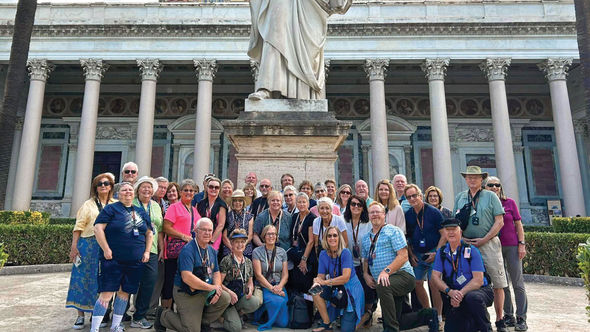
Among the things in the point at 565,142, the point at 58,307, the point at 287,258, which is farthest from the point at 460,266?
the point at 565,142

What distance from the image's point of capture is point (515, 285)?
530 cm

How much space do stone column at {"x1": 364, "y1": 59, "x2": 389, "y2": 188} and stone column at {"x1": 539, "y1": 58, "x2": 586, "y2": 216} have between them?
9.86m

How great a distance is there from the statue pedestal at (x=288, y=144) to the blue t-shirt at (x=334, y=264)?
1940 millimetres

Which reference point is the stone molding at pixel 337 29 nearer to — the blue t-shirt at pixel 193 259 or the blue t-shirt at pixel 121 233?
the blue t-shirt at pixel 121 233

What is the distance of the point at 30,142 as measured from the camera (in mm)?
23328

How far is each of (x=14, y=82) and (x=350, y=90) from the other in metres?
20.9

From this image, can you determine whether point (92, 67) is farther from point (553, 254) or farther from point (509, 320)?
point (509, 320)

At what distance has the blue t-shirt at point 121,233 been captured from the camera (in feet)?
14.6

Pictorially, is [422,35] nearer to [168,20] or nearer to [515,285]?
[168,20]

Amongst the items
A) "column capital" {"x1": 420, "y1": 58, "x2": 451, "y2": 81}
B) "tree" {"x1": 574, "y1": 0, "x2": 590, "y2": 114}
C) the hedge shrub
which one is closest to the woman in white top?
"tree" {"x1": 574, "y1": 0, "x2": 590, "y2": 114}

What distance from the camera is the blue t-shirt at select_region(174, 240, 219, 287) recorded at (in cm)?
439

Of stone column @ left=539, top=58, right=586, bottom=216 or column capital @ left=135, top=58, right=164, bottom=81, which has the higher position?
column capital @ left=135, top=58, right=164, bottom=81

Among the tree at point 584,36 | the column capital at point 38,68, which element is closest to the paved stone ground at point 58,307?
the tree at point 584,36

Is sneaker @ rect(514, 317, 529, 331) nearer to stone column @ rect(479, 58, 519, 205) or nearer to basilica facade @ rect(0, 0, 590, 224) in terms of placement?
basilica facade @ rect(0, 0, 590, 224)
